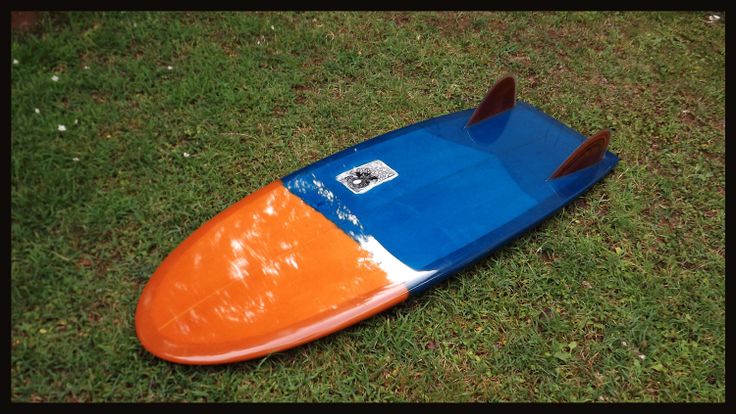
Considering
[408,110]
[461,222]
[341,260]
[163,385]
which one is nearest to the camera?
[163,385]

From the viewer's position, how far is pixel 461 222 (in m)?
2.65

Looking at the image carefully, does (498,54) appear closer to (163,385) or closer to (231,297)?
(231,297)

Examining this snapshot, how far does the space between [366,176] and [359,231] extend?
395 millimetres

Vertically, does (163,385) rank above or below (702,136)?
below

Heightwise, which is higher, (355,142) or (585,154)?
(585,154)

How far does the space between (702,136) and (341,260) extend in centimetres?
296

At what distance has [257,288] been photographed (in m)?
A: 2.29

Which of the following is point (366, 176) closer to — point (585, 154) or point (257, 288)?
point (257, 288)

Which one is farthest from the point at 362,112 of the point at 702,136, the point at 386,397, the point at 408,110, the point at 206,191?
the point at 702,136

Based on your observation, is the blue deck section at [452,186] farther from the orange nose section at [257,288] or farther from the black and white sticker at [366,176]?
the orange nose section at [257,288]

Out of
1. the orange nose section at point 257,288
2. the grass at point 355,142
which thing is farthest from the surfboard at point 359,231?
the grass at point 355,142

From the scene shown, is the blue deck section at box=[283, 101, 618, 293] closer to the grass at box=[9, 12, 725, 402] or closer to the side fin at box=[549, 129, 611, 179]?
the side fin at box=[549, 129, 611, 179]

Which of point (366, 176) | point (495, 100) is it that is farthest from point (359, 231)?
point (495, 100)

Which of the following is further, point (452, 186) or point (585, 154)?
point (585, 154)
